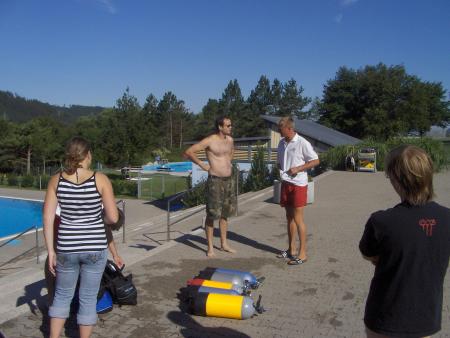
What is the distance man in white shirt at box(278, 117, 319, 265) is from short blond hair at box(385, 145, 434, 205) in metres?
3.25

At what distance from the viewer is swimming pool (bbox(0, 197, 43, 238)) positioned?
2391 centimetres

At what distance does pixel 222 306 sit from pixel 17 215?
1042 inches

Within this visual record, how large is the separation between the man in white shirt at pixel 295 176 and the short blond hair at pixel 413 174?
325 cm

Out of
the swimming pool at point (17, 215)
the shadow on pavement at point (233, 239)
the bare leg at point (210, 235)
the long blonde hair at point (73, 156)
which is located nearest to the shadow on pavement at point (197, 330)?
the long blonde hair at point (73, 156)

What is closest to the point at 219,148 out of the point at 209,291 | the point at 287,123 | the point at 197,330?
the point at 287,123

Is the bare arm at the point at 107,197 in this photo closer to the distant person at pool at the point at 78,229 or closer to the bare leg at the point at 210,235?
the distant person at pool at the point at 78,229

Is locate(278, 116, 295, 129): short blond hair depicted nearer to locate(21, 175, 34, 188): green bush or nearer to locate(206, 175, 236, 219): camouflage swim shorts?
locate(206, 175, 236, 219): camouflage swim shorts

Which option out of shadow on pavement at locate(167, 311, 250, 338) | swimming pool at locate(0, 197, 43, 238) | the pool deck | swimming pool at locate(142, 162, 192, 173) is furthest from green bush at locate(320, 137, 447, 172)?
swimming pool at locate(142, 162, 192, 173)

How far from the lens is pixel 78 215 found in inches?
120

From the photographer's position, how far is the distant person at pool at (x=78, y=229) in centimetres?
304

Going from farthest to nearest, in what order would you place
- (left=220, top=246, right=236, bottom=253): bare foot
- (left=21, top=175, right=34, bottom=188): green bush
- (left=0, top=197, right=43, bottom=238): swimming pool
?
(left=21, top=175, right=34, bottom=188): green bush → (left=0, top=197, right=43, bottom=238): swimming pool → (left=220, top=246, right=236, bottom=253): bare foot

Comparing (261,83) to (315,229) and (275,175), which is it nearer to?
(275,175)

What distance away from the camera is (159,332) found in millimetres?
3637

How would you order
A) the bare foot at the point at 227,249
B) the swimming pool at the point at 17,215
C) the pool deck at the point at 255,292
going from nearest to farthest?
the pool deck at the point at 255,292 < the bare foot at the point at 227,249 < the swimming pool at the point at 17,215
